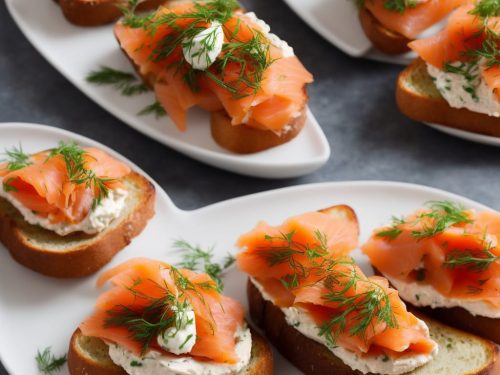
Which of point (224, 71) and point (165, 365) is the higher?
point (224, 71)

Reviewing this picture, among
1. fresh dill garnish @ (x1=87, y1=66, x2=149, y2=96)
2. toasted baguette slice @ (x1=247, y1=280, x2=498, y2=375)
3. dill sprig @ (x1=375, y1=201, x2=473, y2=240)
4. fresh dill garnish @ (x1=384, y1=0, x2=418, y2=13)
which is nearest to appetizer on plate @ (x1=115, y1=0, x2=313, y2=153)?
fresh dill garnish @ (x1=87, y1=66, x2=149, y2=96)

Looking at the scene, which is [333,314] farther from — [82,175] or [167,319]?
[82,175]

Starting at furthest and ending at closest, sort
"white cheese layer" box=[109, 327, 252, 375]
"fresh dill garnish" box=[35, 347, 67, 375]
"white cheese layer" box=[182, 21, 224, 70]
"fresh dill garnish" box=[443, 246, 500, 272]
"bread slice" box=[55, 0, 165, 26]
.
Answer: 1. "bread slice" box=[55, 0, 165, 26]
2. "white cheese layer" box=[182, 21, 224, 70]
3. "fresh dill garnish" box=[443, 246, 500, 272]
4. "fresh dill garnish" box=[35, 347, 67, 375]
5. "white cheese layer" box=[109, 327, 252, 375]

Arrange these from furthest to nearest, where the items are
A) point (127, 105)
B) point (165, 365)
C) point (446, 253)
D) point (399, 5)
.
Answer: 1. point (399, 5)
2. point (127, 105)
3. point (446, 253)
4. point (165, 365)

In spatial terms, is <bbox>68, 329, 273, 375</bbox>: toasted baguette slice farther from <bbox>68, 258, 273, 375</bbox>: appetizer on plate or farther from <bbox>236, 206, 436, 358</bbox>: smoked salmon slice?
<bbox>236, 206, 436, 358</bbox>: smoked salmon slice

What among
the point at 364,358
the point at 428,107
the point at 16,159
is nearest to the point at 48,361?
the point at 16,159

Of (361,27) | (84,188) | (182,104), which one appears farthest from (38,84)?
(361,27)

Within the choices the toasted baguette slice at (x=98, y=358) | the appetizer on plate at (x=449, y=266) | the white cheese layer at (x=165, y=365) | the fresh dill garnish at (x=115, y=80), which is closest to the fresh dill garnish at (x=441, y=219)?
the appetizer on plate at (x=449, y=266)

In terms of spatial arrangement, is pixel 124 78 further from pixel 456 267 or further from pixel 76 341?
pixel 456 267
